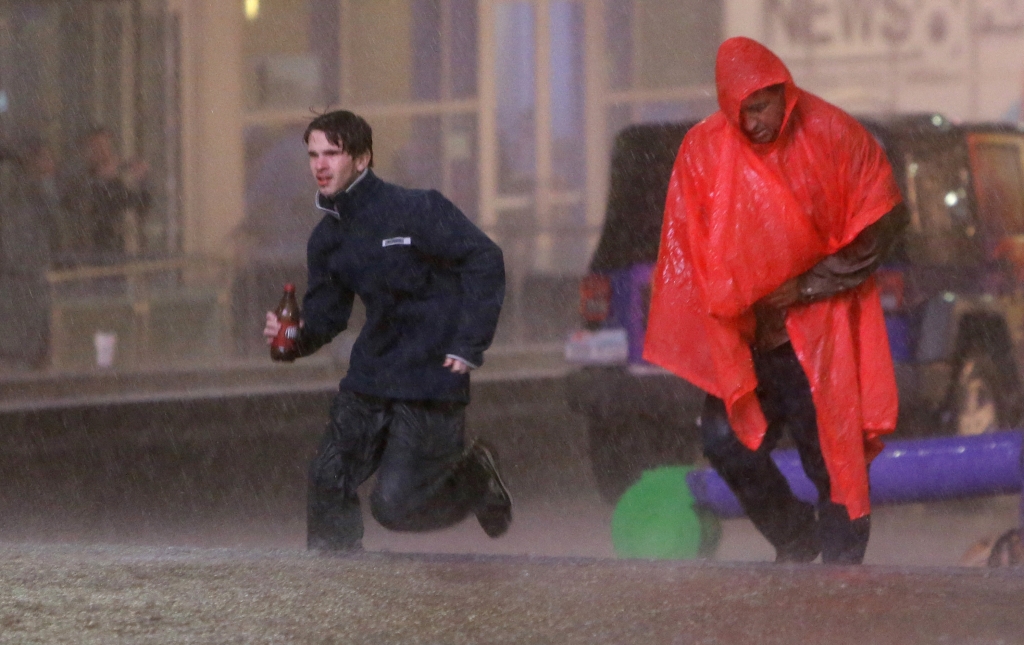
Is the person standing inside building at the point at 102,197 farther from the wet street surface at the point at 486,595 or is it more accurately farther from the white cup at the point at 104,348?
the wet street surface at the point at 486,595

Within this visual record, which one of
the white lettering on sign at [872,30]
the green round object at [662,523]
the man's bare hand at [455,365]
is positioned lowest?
the green round object at [662,523]

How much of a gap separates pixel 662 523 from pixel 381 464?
1.31 meters

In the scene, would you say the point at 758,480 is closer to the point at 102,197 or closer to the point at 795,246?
the point at 795,246

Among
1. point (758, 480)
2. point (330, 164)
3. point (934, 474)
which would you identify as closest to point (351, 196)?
point (330, 164)

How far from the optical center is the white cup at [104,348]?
13.4 m

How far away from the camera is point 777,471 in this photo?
473cm

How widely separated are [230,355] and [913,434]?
803 cm

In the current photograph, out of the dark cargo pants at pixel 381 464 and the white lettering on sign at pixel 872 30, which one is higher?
the white lettering on sign at pixel 872 30

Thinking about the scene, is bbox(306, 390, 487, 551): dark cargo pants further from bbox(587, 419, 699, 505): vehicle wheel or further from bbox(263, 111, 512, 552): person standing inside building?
bbox(587, 419, 699, 505): vehicle wheel

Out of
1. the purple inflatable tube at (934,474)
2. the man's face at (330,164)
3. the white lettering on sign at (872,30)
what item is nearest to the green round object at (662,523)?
the purple inflatable tube at (934,474)

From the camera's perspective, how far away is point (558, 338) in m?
15.2

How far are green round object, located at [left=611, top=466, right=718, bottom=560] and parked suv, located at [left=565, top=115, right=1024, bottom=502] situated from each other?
154 cm

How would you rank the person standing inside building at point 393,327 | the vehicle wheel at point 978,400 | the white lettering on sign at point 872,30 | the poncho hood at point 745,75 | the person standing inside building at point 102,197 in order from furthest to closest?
the white lettering on sign at point 872,30 → the person standing inside building at point 102,197 → the vehicle wheel at point 978,400 → the person standing inside building at point 393,327 → the poncho hood at point 745,75

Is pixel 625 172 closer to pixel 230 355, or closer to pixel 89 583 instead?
pixel 89 583
